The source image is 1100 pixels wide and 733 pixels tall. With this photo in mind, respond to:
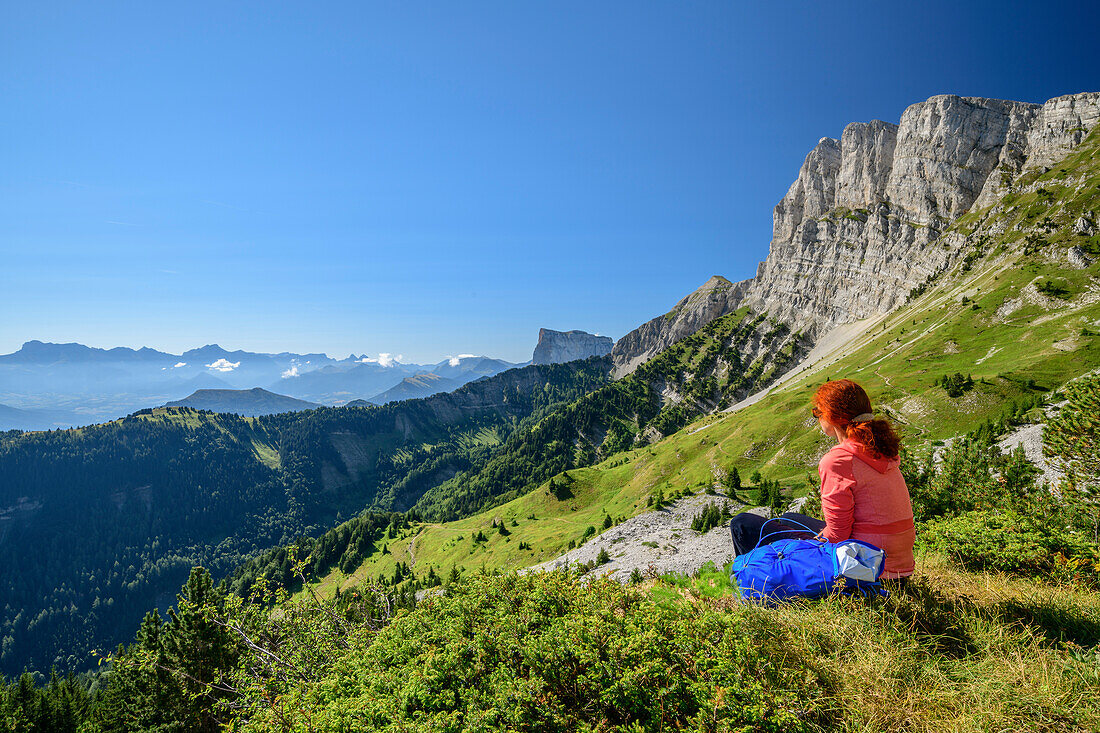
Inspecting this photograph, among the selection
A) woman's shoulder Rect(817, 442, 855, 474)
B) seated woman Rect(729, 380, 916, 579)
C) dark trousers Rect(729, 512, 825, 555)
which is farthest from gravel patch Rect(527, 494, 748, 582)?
woman's shoulder Rect(817, 442, 855, 474)

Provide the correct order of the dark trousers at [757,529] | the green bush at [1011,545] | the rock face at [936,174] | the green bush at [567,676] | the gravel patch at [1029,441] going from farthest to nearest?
the rock face at [936,174] → the gravel patch at [1029,441] → the green bush at [1011,545] → the dark trousers at [757,529] → the green bush at [567,676]

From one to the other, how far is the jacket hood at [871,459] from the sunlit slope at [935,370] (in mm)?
27199

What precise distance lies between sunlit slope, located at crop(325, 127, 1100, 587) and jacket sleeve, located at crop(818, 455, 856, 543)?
27456 mm

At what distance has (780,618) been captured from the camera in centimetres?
664

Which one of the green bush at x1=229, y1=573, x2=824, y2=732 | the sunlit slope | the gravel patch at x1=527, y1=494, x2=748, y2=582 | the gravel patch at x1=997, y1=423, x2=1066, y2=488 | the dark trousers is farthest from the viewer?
the sunlit slope

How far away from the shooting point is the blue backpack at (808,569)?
7000 millimetres

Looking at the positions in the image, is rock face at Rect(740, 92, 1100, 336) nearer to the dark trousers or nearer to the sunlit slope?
the sunlit slope

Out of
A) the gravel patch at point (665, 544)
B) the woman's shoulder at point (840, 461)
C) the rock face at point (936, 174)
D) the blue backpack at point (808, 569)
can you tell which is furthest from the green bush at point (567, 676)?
the rock face at point (936, 174)

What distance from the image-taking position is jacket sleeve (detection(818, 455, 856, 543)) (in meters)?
7.17

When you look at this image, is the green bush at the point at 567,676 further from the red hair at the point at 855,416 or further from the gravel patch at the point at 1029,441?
the gravel patch at the point at 1029,441

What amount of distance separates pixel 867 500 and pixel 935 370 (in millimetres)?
87768

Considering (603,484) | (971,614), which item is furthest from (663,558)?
(603,484)

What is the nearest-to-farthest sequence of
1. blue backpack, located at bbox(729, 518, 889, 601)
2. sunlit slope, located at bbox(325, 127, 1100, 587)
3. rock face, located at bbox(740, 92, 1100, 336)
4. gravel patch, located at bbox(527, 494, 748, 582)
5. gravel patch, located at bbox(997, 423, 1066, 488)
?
blue backpack, located at bbox(729, 518, 889, 601) < gravel patch, located at bbox(527, 494, 748, 582) < gravel patch, located at bbox(997, 423, 1066, 488) < sunlit slope, located at bbox(325, 127, 1100, 587) < rock face, located at bbox(740, 92, 1100, 336)

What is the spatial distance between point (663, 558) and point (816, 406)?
27171 millimetres
